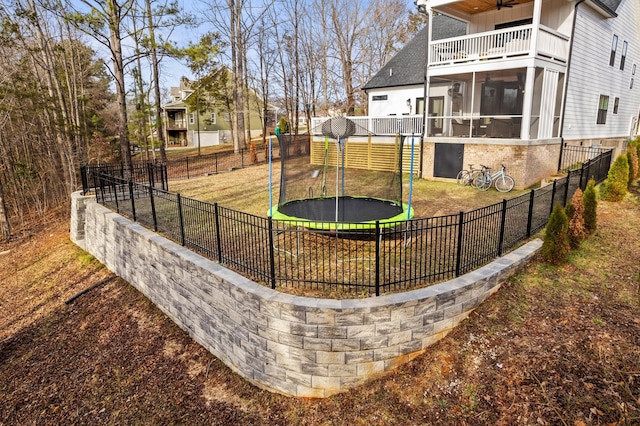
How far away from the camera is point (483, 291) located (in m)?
5.55

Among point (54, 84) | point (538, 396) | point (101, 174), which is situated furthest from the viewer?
point (54, 84)

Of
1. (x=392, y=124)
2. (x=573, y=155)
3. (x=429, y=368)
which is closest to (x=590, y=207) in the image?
(x=429, y=368)

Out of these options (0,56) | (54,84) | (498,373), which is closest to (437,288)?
(498,373)

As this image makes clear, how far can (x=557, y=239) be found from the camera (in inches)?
243

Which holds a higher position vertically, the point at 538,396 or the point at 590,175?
the point at 590,175

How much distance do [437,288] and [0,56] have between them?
1828 centimetres

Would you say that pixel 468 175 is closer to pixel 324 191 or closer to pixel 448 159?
pixel 448 159

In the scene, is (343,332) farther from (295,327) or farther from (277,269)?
(277,269)

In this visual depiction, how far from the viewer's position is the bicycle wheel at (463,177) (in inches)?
523

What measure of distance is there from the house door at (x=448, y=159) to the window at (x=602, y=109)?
8392mm

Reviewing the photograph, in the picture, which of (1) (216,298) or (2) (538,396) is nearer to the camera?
(2) (538,396)

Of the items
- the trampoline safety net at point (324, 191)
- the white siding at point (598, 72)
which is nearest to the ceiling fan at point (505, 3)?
the white siding at point (598, 72)

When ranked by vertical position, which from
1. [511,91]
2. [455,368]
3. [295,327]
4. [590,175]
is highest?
[511,91]

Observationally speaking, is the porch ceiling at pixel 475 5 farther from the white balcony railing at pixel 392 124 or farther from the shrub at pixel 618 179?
the shrub at pixel 618 179
